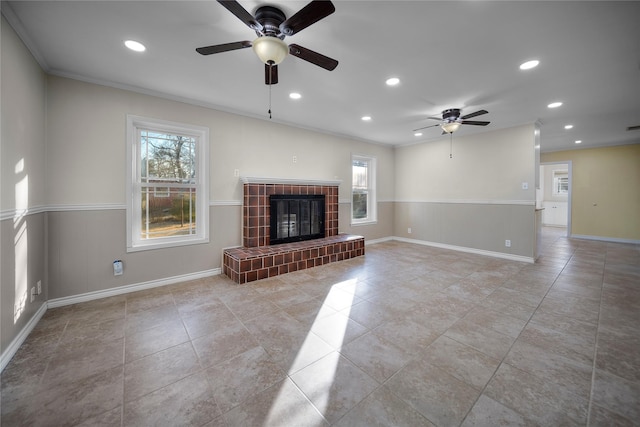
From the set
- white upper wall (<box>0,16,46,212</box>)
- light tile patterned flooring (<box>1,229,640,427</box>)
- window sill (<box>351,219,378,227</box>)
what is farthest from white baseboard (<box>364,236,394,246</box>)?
white upper wall (<box>0,16,46,212</box>)

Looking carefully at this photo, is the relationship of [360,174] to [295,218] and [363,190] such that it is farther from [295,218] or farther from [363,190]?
[295,218]

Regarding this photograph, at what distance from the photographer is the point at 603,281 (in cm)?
345

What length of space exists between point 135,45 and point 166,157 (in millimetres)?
1447

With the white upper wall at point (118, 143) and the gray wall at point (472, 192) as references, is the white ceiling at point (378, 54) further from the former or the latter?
the gray wall at point (472, 192)

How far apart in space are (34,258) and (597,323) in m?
5.34

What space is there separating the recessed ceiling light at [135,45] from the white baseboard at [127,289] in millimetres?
2594

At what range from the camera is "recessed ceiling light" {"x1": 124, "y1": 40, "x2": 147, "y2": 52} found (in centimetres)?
217

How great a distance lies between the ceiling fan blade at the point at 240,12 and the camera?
1.42 metres

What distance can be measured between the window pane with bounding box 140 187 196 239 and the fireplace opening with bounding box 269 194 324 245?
3.94ft

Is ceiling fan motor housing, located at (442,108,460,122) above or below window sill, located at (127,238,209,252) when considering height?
above

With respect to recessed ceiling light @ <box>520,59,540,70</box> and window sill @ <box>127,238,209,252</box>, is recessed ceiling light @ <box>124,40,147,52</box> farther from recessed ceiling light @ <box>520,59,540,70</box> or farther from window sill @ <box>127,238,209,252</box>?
recessed ceiling light @ <box>520,59,540,70</box>

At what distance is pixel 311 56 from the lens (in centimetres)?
198

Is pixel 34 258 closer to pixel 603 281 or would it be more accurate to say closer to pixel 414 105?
pixel 414 105

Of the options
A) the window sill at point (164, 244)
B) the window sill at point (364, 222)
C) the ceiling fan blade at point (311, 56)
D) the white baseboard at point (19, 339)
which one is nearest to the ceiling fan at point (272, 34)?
the ceiling fan blade at point (311, 56)
